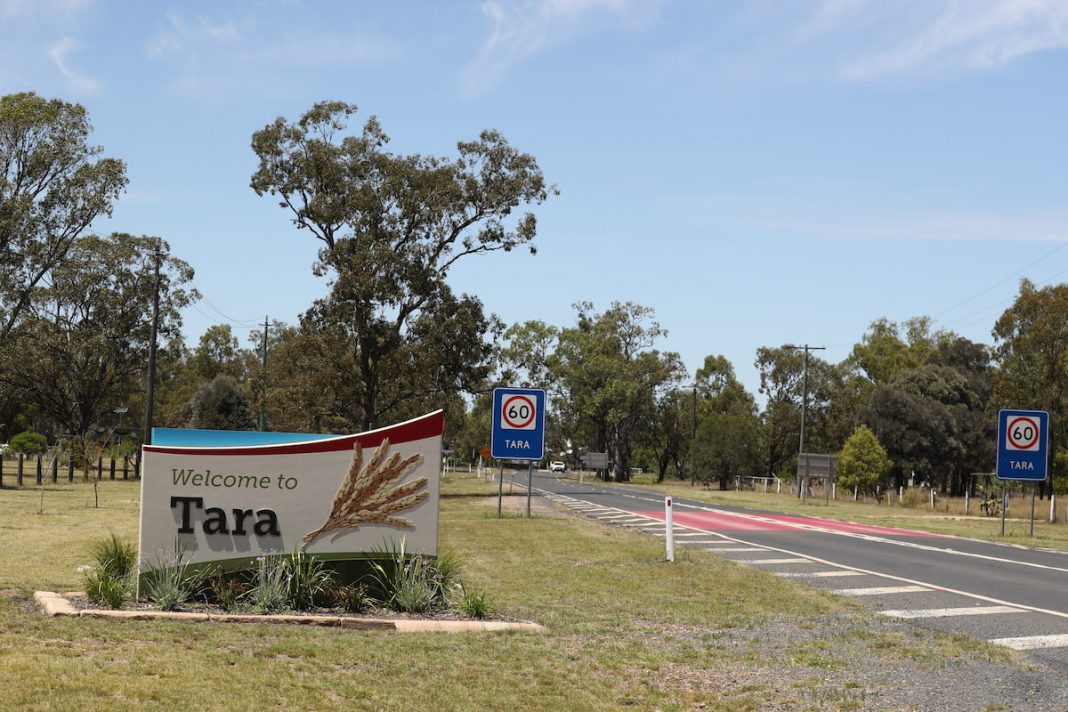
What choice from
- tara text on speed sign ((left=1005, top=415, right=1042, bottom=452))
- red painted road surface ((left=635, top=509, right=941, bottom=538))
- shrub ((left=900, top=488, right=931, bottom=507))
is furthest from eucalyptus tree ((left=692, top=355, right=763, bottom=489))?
tara text on speed sign ((left=1005, top=415, right=1042, bottom=452))

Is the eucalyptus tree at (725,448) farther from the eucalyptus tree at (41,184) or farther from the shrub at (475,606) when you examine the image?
the shrub at (475,606)

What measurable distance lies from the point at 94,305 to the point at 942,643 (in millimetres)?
64925

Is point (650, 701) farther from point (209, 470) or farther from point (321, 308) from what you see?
point (321, 308)

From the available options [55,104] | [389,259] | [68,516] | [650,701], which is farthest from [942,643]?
[55,104]

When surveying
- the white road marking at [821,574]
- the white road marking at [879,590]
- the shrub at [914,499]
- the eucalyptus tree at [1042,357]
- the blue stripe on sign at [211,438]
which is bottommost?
the shrub at [914,499]

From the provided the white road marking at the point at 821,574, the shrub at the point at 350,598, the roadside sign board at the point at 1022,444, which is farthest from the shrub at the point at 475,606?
the roadside sign board at the point at 1022,444

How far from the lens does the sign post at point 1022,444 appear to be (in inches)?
1054

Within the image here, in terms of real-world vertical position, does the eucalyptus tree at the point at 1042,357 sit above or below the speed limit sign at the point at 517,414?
above

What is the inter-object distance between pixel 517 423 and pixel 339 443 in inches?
583

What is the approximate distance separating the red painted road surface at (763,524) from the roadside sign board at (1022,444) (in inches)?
99.4

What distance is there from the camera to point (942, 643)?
10633mm

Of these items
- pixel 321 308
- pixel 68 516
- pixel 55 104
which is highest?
pixel 55 104

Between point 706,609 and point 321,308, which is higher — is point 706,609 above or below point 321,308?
below

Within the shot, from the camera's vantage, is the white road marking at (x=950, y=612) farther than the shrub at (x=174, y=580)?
Yes
